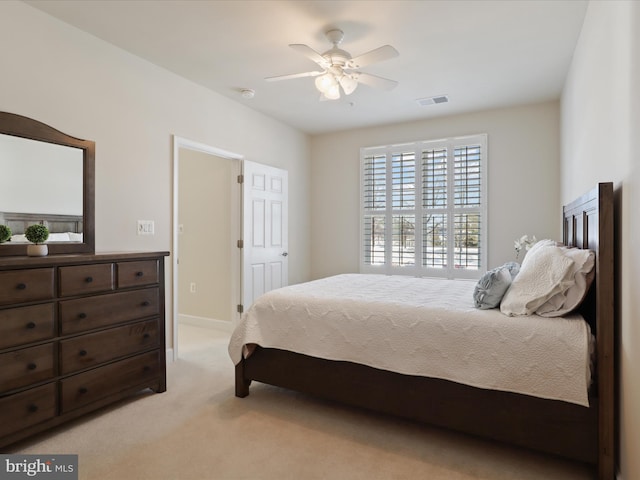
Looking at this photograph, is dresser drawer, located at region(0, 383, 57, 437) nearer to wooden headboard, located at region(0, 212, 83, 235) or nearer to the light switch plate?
wooden headboard, located at region(0, 212, 83, 235)

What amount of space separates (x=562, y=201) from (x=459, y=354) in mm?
2894

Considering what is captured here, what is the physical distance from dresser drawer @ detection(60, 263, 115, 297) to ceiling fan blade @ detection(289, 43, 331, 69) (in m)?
1.89

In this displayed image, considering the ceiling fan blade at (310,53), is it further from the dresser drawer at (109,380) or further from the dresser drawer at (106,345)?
the dresser drawer at (109,380)

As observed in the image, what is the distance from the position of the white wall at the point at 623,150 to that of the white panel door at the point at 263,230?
3.29 meters

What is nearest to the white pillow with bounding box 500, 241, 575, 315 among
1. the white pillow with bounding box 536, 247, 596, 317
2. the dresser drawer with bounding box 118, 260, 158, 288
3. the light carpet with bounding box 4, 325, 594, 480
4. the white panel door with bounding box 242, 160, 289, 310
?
the white pillow with bounding box 536, 247, 596, 317

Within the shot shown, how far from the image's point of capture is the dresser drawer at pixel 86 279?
2230mm

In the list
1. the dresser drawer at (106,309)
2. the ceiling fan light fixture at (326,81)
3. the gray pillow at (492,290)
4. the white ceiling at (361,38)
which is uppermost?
the white ceiling at (361,38)

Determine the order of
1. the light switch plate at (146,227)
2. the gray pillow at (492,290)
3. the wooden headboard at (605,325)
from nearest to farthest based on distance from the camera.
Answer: the wooden headboard at (605,325), the gray pillow at (492,290), the light switch plate at (146,227)

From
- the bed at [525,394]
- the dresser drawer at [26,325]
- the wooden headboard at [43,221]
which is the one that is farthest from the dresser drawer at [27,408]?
the bed at [525,394]

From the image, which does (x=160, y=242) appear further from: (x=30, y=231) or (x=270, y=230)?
(x=270, y=230)

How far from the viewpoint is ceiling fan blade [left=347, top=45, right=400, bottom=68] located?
246 cm

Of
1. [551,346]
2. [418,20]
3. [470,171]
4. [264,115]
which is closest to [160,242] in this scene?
[264,115]

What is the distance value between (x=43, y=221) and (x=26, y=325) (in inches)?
30.7

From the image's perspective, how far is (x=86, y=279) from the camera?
92.3 inches
